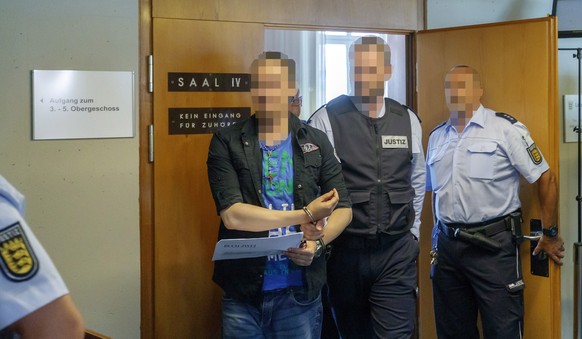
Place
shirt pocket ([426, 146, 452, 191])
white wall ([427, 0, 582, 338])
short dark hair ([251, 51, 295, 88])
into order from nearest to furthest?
short dark hair ([251, 51, 295, 88]), shirt pocket ([426, 146, 452, 191]), white wall ([427, 0, 582, 338])

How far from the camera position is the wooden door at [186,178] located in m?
2.13

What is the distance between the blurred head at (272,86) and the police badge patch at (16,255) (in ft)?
3.24

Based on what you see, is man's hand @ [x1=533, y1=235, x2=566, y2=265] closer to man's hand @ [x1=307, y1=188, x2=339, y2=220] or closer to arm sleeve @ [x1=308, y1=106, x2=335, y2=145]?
arm sleeve @ [x1=308, y1=106, x2=335, y2=145]

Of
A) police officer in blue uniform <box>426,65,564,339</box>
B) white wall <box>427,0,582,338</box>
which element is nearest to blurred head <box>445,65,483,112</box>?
police officer in blue uniform <box>426,65,564,339</box>

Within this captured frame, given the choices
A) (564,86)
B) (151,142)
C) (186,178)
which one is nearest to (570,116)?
(564,86)

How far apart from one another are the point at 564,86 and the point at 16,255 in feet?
9.19

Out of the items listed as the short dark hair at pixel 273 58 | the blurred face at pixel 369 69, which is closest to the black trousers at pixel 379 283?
the blurred face at pixel 369 69

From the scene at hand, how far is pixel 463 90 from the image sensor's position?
7.51ft

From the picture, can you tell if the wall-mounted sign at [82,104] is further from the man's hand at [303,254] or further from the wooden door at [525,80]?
the wooden door at [525,80]

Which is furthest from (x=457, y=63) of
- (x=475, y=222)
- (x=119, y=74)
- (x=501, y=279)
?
(x=119, y=74)

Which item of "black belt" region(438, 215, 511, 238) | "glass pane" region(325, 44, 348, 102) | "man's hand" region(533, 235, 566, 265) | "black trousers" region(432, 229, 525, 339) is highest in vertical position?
"glass pane" region(325, 44, 348, 102)

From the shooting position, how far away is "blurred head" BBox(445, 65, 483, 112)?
2.26 m

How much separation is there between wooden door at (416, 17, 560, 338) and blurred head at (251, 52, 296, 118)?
113cm

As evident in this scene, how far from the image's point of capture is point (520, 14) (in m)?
2.68
